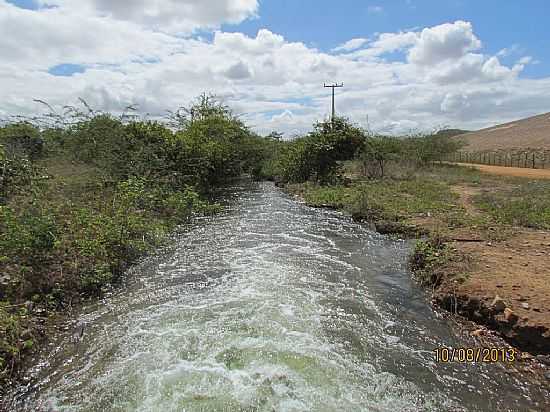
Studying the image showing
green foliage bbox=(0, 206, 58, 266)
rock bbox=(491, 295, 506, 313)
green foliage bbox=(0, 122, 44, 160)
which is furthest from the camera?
green foliage bbox=(0, 122, 44, 160)

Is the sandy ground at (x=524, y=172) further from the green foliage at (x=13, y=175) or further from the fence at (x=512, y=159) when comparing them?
the green foliage at (x=13, y=175)

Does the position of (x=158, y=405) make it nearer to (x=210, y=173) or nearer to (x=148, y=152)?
(x=148, y=152)

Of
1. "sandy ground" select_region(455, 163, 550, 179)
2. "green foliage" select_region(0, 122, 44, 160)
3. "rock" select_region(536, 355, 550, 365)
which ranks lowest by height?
"rock" select_region(536, 355, 550, 365)

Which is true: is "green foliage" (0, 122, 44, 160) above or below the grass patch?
above

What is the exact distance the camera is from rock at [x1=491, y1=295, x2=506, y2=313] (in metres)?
5.92

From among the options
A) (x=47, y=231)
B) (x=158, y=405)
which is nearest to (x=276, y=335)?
(x=158, y=405)

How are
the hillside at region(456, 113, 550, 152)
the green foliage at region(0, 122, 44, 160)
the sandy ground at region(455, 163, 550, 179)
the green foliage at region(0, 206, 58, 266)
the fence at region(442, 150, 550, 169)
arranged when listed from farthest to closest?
1. the hillside at region(456, 113, 550, 152)
2. the fence at region(442, 150, 550, 169)
3. the sandy ground at region(455, 163, 550, 179)
4. the green foliage at region(0, 122, 44, 160)
5. the green foliage at region(0, 206, 58, 266)

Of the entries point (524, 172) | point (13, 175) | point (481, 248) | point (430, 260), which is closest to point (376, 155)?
point (524, 172)

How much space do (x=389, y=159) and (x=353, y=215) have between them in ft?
35.1
